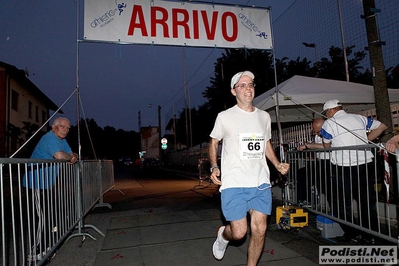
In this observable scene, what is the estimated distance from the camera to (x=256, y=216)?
3156 mm

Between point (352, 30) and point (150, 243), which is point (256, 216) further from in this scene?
point (352, 30)

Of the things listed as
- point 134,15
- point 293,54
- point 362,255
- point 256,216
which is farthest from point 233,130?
point 293,54

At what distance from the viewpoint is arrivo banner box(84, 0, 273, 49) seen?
5.63 m

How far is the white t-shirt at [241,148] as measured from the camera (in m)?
3.13

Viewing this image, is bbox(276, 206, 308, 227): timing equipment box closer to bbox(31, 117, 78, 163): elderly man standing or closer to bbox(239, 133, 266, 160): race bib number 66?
bbox(239, 133, 266, 160): race bib number 66

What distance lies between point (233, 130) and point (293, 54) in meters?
12.0

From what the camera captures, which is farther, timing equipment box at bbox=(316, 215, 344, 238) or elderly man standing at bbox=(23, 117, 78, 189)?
timing equipment box at bbox=(316, 215, 344, 238)

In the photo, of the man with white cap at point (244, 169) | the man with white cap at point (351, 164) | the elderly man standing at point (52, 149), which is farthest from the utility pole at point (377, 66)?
the elderly man standing at point (52, 149)

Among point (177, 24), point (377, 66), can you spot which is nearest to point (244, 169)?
point (177, 24)

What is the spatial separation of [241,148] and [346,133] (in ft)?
6.36

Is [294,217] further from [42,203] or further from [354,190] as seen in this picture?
[42,203]

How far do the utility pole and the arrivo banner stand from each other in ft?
7.20

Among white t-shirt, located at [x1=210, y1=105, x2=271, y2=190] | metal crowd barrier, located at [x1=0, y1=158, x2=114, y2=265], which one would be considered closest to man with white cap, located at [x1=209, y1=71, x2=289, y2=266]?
white t-shirt, located at [x1=210, y1=105, x2=271, y2=190]

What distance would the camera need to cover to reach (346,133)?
421 cm
